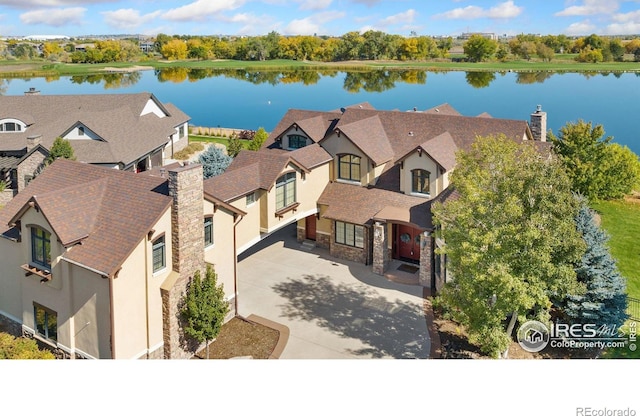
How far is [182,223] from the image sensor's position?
42.0 feet

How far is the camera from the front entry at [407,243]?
64.6 ft

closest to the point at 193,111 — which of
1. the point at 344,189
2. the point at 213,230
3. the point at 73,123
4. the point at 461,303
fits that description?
the point at 73,123

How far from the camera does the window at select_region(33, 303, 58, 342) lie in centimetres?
1323

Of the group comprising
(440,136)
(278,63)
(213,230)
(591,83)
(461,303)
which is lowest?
(461,303)

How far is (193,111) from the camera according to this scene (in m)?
61.5

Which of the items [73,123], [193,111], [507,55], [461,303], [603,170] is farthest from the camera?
[507,55]

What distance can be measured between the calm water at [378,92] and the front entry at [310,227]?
2714cm

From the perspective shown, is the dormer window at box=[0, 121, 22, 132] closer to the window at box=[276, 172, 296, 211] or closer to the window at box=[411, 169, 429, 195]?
the window at box=[276, 172, 296, 211]

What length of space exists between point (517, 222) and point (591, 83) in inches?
2454

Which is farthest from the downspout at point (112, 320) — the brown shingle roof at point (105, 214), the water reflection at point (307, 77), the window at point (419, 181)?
the water reflection at point (307, 77)

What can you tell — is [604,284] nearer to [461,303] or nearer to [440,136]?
[461,303]

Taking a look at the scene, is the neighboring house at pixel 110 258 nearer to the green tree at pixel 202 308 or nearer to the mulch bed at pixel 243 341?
the green tree at pixel 202 308

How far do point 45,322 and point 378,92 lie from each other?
2553 inches

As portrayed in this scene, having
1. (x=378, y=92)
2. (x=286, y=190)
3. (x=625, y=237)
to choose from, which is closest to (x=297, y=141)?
(x=286, y=190)
